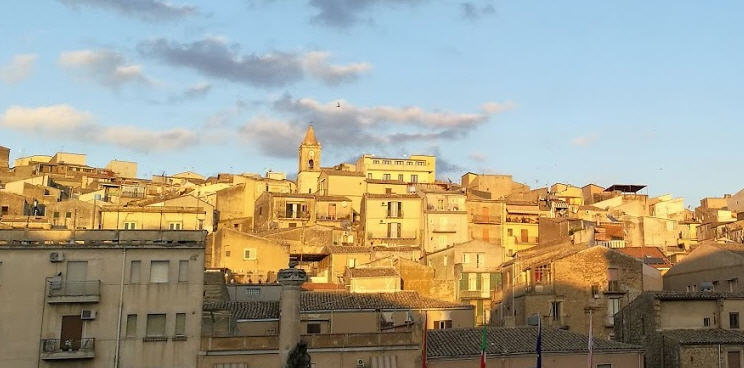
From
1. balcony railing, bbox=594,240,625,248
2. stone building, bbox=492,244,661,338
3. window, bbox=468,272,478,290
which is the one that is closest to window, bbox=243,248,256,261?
window, bbox=468,272,478,290

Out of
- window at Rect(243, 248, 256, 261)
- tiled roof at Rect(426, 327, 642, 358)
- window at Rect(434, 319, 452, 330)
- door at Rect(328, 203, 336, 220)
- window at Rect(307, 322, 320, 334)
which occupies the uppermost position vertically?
door at Rect(328, 203, 336, 220)

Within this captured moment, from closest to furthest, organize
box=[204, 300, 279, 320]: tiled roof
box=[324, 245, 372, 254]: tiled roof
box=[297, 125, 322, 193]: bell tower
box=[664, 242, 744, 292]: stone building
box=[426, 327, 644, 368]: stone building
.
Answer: box=[426, 327, 644, 368]: stone building, box=[204, 300, 279, 320]: tiled roof, box=[664, 242, 744, 292]: stone building, box=[324, 245, 372, 254]: tiled roof, box=[297, 125, 322, 193]: bell tower

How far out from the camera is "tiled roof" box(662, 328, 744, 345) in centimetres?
4781

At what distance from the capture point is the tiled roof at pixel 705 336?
47.8 m

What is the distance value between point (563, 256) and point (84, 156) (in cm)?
8713

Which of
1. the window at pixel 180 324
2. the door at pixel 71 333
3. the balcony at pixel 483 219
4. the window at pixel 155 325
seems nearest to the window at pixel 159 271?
the window at pixel 155 325

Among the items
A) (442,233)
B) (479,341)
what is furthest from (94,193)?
(479,341)

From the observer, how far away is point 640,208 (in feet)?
354

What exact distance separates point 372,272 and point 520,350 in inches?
928

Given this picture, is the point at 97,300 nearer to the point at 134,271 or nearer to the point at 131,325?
the point at 131,325

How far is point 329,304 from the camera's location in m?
51.3

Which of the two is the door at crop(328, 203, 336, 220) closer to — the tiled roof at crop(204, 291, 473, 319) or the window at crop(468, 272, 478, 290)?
the window at crop(468, 272, 478, 290)

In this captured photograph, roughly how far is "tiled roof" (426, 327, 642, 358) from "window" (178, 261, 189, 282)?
1285 cm

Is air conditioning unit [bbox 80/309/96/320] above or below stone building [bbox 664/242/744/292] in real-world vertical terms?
below
